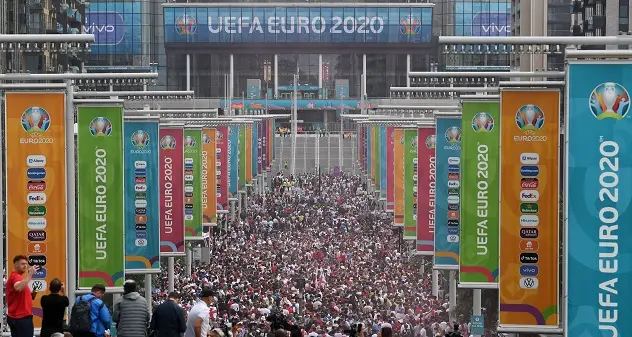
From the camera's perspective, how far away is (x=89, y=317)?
16.9 metres

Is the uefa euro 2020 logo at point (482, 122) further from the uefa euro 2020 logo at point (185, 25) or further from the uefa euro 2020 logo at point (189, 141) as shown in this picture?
the uefa euro 2020 logo at point (185, 25)

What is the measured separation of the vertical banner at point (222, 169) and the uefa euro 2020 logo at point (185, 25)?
88612 mm

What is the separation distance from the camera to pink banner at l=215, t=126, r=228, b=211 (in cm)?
5584

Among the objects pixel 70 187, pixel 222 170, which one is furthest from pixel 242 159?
pixel 70 187

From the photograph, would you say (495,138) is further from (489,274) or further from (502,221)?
(502,221)

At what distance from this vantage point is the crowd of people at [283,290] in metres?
17.1

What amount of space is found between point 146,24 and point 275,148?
3358 centimetres

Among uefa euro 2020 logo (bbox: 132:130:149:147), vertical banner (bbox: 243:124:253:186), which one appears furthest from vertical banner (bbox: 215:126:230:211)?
uefa euro 2020 logo (bbox: 132:130:149:147)

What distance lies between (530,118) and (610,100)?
4752 millimetres

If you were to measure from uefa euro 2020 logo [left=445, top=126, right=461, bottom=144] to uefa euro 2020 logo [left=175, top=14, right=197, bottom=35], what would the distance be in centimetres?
11554

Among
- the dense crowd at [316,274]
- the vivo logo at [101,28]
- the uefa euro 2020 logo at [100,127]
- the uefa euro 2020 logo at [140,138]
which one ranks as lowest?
the dense crowd at [316,274]

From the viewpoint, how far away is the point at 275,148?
120 m

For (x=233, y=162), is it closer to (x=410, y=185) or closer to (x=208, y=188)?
(x=208, y=188)

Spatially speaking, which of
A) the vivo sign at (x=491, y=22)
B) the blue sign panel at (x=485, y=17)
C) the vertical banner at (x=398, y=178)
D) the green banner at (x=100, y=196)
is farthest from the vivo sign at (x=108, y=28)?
the green banner at (x=100, y=196)
